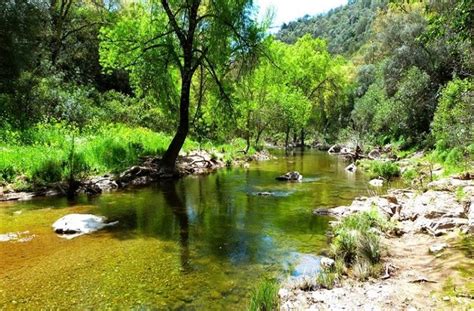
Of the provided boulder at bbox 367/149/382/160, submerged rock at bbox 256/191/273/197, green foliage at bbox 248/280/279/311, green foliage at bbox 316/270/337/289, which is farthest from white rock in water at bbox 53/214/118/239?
boulder at bbox 367/149/382/160

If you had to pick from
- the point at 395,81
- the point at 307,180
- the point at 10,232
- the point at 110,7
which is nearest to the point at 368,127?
the point at 395,81

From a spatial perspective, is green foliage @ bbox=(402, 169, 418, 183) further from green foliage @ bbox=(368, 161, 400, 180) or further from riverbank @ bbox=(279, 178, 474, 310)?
riverbank @ bbox=(279, 178, 474, 310)

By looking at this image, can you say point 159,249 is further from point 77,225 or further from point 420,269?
point 420,269

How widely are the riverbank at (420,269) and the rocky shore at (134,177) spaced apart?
419 inches

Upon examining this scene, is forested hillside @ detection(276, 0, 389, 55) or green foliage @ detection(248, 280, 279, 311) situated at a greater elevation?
forested hillside @ detection(276, 0, 389, 55)

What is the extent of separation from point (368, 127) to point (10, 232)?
43.8m

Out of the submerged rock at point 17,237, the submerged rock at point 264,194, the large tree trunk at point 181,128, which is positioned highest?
the large tree trunk at point 181,128

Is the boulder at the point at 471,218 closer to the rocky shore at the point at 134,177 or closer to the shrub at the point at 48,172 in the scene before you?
the rocky shore at the point at 134,177

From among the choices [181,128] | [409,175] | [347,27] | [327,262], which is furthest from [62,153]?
[347,27]

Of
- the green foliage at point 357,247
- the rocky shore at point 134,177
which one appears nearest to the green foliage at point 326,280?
the green foliage at point 357,247

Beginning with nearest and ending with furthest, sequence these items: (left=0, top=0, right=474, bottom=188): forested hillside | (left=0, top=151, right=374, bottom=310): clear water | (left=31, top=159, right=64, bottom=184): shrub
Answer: (left=0, top=151, right=374, bottom=310): clear water
(left=31, top=159, right=64, bottom=184): shrub
(left=0, top=0, right=474, bottom=188): forested hillside

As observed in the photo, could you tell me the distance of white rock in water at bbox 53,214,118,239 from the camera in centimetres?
986

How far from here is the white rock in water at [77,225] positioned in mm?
9863

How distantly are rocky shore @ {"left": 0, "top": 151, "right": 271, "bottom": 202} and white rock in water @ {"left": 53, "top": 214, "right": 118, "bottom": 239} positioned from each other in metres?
4.19
